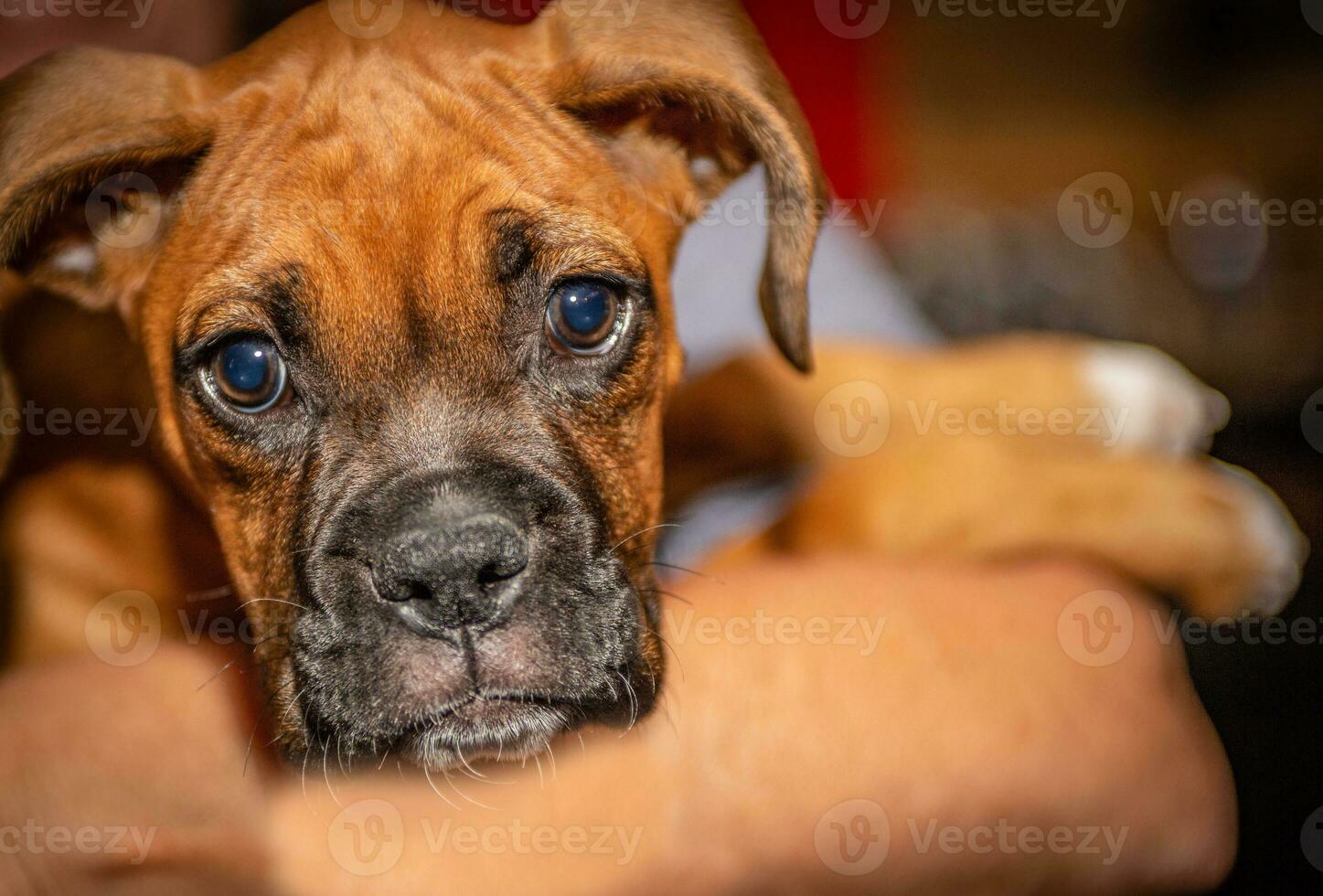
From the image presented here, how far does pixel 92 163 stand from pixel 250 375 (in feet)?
1.67

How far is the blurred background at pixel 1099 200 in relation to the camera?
7.77ft

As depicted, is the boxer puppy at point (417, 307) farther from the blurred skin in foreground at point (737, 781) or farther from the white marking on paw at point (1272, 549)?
the white marking on paw at point (1272, 549)

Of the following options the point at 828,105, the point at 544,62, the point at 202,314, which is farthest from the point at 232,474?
the point at 828,105

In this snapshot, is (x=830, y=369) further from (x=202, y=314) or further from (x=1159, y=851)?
(x=202, y=314)

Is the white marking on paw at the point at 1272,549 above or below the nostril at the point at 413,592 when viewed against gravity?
above

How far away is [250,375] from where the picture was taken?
1946mm

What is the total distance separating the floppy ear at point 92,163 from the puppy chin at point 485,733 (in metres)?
1.20

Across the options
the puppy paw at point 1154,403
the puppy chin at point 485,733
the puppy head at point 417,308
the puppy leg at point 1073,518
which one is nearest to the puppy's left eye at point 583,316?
the puppy head at point 417,308

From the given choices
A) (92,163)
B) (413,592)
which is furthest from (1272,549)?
(92,163)

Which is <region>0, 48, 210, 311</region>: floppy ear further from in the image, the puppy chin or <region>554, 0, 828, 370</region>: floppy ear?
the puppy chin

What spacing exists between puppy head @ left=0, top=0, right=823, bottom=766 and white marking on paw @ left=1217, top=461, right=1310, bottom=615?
3.85ft

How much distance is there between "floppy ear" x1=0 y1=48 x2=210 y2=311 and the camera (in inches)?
78.7

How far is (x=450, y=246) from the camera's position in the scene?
6.17 ft

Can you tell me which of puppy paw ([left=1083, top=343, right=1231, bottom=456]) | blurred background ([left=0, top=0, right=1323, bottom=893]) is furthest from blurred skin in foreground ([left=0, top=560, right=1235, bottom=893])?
puppy paw ([left=1083, top=343, right=1231, bottom=456])
